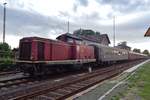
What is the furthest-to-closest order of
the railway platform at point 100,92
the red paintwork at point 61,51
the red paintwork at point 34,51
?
the red paintwork at point 61,51
the red paintwork at point 34,51
the railway platform at point 100,92

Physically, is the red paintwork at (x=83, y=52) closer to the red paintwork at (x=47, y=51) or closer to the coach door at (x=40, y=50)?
the red paintwork at (x=47, y=51)

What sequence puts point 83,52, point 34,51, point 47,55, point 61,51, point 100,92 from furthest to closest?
point 83,52, point 61,51, point 47,55, point 34,51, point 100,92

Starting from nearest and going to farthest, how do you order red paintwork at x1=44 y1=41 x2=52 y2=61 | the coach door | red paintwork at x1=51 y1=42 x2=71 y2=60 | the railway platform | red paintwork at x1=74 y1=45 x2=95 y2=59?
1. the railway platform
2. the coach door
3. red paintwork at x1=44 y1=41 x2=52 y2=61
4. red paintwork at x1=51 y1=42 x2=71 y2=60
5. red paintwork at x1=74 y1=45 x2=95 y2=59

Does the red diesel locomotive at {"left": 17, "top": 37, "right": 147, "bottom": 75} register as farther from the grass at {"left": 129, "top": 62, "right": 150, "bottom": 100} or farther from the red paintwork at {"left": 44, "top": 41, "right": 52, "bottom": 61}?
the grass at {"left": 129, "top": 62, "right": 150, "bottom": 100}

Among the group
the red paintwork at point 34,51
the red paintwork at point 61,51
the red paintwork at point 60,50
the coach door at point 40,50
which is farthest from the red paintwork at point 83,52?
the red paintwork at point 34,51

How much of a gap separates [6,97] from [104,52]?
2810cm

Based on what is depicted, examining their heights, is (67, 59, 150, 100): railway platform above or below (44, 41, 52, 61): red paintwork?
below

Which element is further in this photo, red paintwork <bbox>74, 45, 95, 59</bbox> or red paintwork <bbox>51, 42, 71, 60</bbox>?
red paintwork <bbox>74, 45, 95, 59</bbox>

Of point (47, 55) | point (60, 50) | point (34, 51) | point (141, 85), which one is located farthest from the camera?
point (60, 50)

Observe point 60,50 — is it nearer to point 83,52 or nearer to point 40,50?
point 40,50

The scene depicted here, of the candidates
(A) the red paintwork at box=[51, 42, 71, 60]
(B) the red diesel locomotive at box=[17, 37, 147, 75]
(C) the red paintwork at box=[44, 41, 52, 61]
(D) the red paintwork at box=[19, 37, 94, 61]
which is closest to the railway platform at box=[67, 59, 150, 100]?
(B) the red diesel locomotive at box=[17, 37, 147, 75]

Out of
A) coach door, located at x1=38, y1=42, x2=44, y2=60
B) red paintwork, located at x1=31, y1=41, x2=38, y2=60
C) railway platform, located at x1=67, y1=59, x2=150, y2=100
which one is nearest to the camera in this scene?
railway platform, located at x1=67, y1=59, x2=150, y2=100

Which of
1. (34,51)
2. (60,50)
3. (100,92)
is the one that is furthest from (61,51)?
(100,92)

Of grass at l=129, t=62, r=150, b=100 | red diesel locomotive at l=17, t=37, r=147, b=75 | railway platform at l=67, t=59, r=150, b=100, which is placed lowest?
railway platform at l=67, t=59, r=150, b=100
